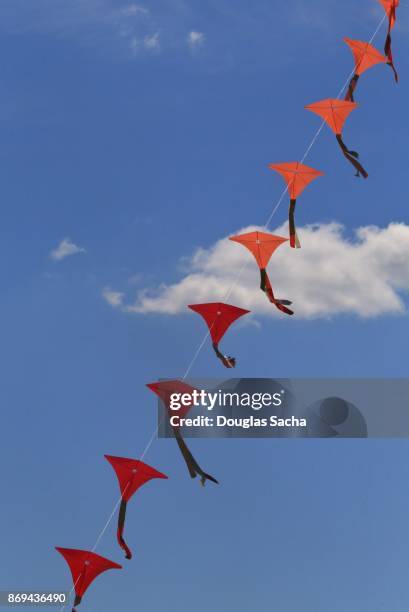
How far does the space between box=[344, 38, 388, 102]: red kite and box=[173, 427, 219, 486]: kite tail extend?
11.7ft

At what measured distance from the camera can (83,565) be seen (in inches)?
309

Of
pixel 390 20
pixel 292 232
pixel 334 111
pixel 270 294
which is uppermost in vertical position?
pixel 390 20

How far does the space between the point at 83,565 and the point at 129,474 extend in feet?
2.82

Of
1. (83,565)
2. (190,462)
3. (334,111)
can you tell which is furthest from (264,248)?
(83,565)

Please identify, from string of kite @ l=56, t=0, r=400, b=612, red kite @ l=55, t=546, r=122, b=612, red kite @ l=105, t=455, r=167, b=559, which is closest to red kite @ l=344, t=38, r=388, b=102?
string of kite @ l=56, t=0, r=400, b=612

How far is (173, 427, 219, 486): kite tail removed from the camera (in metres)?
7.97

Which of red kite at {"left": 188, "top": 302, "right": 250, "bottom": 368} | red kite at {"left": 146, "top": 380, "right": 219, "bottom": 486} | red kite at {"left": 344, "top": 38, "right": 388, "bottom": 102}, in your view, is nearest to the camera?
red kite at {"left": 146, "top": 380, "right": 219, "bottom": 486}

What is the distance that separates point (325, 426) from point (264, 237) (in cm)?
316

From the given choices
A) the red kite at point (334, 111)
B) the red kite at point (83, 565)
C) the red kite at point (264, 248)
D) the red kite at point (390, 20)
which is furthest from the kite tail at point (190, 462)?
the red kite at point (390, 20)

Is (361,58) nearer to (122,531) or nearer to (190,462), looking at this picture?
(190,462)

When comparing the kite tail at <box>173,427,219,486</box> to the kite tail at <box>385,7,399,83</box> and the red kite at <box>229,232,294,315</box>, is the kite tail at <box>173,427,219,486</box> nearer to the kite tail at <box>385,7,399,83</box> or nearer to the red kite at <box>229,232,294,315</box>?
the red kite at <box>229,232,294,315</box>

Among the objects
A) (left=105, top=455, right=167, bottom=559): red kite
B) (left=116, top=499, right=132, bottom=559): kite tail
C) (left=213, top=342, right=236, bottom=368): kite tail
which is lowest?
(left=116, top=499, right=132, bottom=559): kite tail

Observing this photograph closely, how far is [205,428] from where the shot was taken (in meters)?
10.4

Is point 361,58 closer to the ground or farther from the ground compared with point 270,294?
farther from the ground
